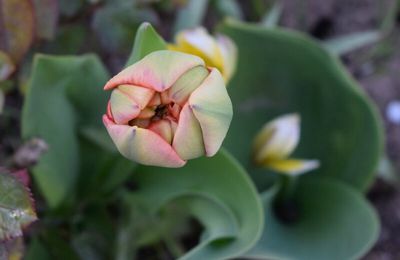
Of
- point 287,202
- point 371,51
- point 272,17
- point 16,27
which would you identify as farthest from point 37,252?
point 371,51

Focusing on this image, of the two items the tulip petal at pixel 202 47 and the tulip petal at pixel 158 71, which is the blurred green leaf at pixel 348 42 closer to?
the tulip petal at pixel 202 47

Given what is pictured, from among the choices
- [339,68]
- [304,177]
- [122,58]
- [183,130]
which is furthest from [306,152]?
[183,130]

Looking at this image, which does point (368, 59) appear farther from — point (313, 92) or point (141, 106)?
point (141, 106)

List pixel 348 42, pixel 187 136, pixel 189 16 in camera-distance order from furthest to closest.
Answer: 1. pixel 348 42
2. pixel 189 16
3. pixel 187 136

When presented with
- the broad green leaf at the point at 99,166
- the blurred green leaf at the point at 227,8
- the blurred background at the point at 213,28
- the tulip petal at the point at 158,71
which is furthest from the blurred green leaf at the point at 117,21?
the tulip petal at the point at 158,71

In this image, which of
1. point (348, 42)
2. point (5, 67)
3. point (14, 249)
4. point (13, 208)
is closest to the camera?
point (13, 208)

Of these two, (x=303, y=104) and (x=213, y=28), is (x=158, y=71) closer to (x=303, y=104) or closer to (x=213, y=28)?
(x=303, y=104)
